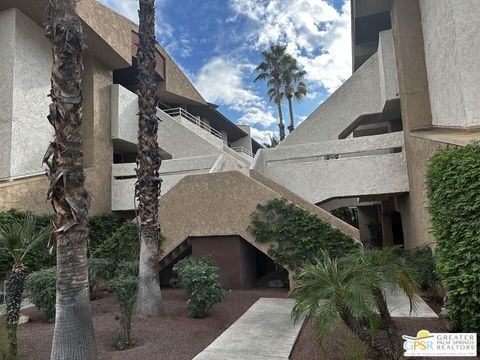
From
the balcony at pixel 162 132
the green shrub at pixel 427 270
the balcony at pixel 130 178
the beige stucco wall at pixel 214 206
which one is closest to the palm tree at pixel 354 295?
the green shrub at pixel 427 270

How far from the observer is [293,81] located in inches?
1163

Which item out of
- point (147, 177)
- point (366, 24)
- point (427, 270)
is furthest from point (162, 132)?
point (427, 270)

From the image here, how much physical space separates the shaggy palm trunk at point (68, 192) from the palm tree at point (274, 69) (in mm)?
25380

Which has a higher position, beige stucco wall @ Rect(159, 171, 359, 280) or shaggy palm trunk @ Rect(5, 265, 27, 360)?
beige stucco wall @ Rect(159, 171, 359, 280)

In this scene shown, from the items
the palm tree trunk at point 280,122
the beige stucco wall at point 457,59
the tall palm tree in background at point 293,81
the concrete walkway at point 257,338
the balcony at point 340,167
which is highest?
the tall palm tree in background at point 293,81

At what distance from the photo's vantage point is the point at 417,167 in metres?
10.2

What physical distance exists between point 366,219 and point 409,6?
15.4 metres

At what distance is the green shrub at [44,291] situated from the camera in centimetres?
773

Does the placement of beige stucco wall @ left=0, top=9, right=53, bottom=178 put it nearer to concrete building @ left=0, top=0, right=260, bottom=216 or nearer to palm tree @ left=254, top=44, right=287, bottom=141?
concrete building @ left=0, top=0, right=260, bottom=216

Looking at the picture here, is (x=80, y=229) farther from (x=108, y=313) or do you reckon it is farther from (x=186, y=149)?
(x=186, y=149)

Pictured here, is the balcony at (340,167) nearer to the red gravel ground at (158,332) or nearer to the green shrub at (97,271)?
the red gravel ground at (158,332)

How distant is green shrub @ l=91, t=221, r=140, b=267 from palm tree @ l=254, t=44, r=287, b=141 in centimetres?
2048

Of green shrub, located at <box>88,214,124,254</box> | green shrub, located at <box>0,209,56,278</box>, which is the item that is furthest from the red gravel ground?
green shrub, located at <box>88,214,124,254</box>

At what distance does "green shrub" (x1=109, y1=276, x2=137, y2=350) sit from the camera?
19.0ft
